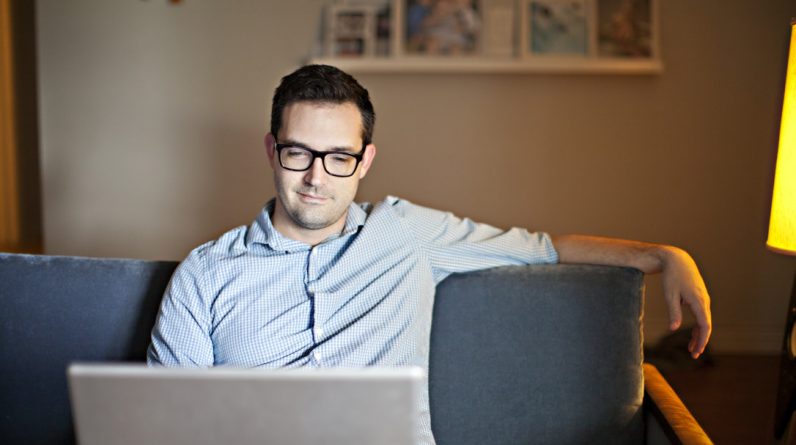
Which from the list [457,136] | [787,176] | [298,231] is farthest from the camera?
[457,136]

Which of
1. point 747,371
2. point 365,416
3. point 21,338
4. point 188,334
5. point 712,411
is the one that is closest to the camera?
point 365,416

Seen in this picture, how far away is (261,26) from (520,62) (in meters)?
1.17

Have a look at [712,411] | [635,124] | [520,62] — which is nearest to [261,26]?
[520,62]

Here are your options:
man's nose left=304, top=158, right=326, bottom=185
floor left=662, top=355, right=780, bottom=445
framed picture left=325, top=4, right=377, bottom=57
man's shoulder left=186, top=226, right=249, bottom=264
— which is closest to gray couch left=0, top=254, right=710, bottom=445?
man's shoulder left=186, top=226, right=249, bottom=264

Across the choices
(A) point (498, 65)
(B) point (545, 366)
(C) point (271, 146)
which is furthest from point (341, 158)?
(A) point (498, 65)

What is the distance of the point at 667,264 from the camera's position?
1.68m

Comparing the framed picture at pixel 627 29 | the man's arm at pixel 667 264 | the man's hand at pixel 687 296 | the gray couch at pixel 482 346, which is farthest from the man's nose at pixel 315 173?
the framed picture at pixel 627 29

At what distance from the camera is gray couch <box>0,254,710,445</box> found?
1.74 metres

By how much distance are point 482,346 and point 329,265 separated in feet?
1.21

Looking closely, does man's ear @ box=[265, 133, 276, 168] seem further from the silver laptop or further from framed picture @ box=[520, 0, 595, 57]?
framed picture @ box=[520, 0, 595, 57]

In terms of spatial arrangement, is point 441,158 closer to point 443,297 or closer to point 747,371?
point 747,371

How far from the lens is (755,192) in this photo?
12.1 feet

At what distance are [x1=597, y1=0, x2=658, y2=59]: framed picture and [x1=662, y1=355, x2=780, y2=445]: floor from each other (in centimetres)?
139

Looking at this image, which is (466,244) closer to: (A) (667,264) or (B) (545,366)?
(B) (545,366)
